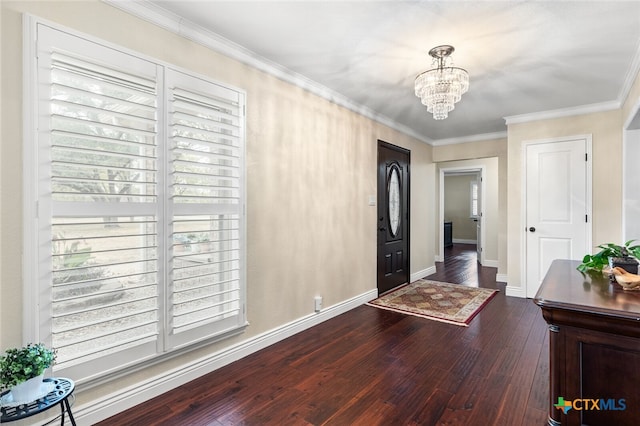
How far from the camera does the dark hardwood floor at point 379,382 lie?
74.3 inches

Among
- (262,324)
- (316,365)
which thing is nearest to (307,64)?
(262,324)

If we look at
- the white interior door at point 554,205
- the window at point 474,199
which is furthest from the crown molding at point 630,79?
the window at point 474,199

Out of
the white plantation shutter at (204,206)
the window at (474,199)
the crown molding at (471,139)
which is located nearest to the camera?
the white plantation shutter at (204,206)

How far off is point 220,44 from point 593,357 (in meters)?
3.03

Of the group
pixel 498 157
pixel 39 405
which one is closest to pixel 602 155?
pixel 498 157

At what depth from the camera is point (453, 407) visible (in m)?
1.96

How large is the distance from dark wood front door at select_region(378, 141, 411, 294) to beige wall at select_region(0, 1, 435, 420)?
209mm

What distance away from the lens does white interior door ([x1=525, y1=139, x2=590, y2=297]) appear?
159 inches

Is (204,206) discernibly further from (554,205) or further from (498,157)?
(498,157)

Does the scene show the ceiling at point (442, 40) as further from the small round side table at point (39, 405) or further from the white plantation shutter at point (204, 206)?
the small round side table at point (39, 405)

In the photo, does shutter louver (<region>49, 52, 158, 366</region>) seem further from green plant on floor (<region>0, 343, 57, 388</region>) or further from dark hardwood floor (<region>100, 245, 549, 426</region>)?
dark hardwood floor (<region>100, 245, 549, 426</region>)

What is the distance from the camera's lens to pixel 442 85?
243 cm

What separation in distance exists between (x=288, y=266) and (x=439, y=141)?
420 cm

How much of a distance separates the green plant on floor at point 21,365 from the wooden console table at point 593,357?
2.35 meters
